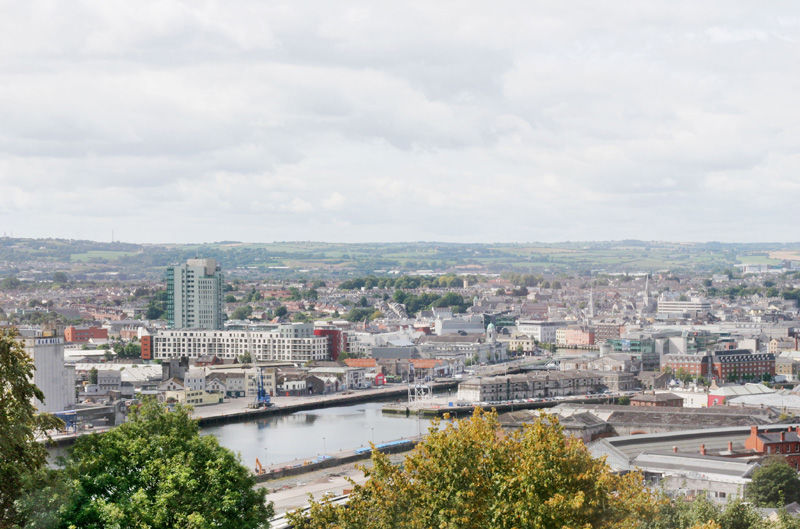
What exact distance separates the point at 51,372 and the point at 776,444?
1990cm

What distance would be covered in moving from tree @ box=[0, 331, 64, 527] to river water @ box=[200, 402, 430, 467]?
17080 mm

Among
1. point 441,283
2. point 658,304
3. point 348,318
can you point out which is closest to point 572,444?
point 348,318

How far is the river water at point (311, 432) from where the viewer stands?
2862 centimetres

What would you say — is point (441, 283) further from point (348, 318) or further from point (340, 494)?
point (340, 494)

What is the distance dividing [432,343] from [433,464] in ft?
159

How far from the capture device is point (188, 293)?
2318 inches

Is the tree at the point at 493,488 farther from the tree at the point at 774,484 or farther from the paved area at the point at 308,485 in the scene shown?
the paved area at the point at 308,485

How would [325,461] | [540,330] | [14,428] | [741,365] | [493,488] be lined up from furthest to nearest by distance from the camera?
[540,330] → [741,365] → [325,461] → [493,488] → [14,428]

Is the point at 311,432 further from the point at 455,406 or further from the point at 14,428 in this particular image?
the point at 14,428

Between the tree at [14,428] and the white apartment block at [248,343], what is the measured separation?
42.5 metres

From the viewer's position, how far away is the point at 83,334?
195 feet

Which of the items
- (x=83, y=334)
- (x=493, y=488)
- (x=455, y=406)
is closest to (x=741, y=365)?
(x=455, y=406)

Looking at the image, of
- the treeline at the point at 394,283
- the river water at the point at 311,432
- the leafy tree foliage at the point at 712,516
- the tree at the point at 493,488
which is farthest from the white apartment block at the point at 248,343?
the treeline at the point at 394,283

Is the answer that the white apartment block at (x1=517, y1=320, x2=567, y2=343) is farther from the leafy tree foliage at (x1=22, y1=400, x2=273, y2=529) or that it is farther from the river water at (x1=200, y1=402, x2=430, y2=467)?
the leafy tree foliage at (x1=22, y1=400, x2=273, y2=529)
